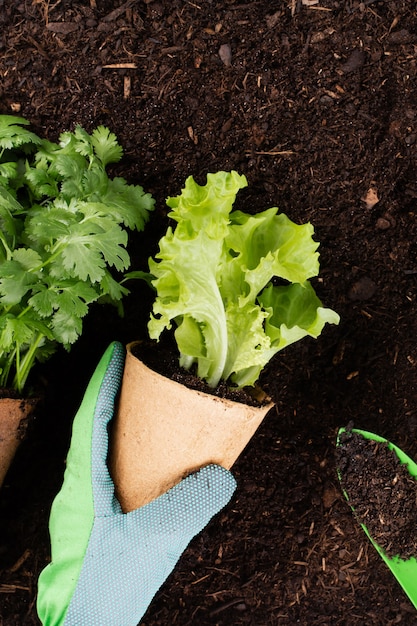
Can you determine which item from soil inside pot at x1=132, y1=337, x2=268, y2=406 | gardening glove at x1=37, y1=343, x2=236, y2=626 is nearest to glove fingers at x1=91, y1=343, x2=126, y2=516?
gardening glove at x1=37, y1=343, x2=236, y2=626

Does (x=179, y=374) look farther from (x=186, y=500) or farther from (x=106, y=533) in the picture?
(x=106, y=533)

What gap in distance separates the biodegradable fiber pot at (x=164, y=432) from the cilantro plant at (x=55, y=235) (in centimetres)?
22

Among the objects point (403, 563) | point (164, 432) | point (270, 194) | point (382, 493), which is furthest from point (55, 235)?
point (403, 563)

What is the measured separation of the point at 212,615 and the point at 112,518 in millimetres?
573

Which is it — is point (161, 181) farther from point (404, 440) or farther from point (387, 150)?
point (404, 440)

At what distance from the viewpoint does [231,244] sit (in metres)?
1.49

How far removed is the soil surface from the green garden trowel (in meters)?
0.06

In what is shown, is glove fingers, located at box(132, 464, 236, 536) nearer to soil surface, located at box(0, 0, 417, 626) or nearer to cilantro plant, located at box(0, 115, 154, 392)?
soil surface, located at box(0, 0, 417, 626)

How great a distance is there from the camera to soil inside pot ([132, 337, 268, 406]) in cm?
156

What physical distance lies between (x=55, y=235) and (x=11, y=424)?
21.8 inches

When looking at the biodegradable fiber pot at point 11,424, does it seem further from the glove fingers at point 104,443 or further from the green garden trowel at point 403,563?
the green garden trowel at point 403,563

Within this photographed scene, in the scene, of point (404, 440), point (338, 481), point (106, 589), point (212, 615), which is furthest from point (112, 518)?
point (404, 440)

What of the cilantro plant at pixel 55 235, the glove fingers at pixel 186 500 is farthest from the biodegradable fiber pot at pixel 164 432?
the cilantro plant at pixel 55 235

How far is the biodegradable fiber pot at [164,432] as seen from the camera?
1.52 meters
